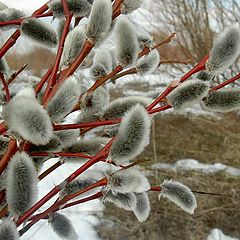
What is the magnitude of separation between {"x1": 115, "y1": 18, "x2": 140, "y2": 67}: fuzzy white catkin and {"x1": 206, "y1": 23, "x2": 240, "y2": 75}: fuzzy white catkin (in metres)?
0.14

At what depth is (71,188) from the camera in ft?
2.27

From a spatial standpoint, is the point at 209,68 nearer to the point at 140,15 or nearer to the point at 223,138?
the point at 223,138

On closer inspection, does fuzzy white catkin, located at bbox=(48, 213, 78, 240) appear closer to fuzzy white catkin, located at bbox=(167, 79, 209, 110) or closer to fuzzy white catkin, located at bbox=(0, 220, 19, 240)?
fuzzy white catkin, located at bbox=(0, 220, 19, 240)

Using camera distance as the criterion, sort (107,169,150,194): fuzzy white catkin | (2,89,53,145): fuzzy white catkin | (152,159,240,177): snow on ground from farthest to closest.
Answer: (152,159,240,177): snow on ground
(107,169,150,194): fuzzy white catkin
(2,89,53,145): fuzzy white catkin

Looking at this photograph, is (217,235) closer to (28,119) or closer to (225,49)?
(225,49)

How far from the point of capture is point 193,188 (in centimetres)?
305

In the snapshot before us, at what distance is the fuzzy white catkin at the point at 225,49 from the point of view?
22.5 inches

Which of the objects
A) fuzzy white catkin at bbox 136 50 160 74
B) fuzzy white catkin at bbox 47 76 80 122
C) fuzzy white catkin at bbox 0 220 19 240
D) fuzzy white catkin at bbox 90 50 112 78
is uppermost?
fuzzy white catkin at bbox 47 76 80 122

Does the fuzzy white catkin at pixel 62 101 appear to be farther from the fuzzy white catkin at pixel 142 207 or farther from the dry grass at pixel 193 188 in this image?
the dry grass at pixel 193 188

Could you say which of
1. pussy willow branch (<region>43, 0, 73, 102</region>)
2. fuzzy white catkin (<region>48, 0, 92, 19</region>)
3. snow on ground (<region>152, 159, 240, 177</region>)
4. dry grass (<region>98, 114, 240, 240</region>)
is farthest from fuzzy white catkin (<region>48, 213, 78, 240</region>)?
snow on ground (<region>152, 159, 240, 177</region>)

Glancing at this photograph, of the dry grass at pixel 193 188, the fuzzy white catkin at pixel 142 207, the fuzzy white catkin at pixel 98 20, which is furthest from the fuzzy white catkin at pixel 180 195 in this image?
the dry grass at pixel 193 188

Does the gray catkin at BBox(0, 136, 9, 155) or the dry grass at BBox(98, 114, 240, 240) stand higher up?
the gray catkin at BBox(0, 136, 9, 155)

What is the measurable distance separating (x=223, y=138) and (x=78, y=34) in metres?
3.89

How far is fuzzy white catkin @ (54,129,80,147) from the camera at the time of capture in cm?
63
